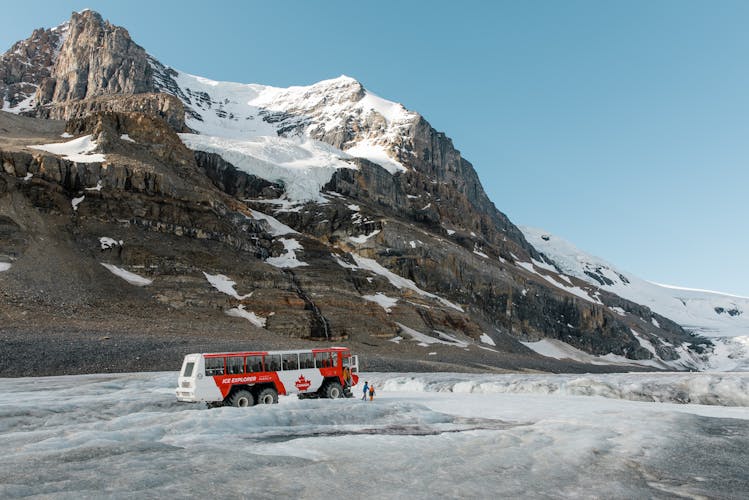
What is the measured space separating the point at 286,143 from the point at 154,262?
8813 centimetres

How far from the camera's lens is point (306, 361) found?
2727 centimetres

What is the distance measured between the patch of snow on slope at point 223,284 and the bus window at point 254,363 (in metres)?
43.4

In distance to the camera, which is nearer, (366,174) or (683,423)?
(683,423)

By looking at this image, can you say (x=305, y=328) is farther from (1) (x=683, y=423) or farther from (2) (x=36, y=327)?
(1) (x=683, y=423)

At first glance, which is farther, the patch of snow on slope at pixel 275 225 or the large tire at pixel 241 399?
the patch of snow on slope at pixel 275 225

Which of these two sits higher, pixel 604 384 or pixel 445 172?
pixel 445 172

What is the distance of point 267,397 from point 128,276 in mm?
45010

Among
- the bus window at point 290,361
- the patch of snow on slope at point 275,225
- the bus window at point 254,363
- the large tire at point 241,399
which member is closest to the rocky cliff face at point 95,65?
the patch of snow on slope at point 275,225

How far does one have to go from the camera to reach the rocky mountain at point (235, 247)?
58.1m

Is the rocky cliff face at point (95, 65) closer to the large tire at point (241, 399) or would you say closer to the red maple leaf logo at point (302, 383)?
the red maple leaf logo at point (302, 383)

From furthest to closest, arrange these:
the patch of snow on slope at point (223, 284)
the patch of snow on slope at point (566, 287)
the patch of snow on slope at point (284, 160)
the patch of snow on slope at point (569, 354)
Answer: the patch of snow on slope at point (566, 287)
the patch of snow on slope at point (284, 160)
the patch of snow on slope at point (569, 354)
the patch of snow on slope at point (223, 284)

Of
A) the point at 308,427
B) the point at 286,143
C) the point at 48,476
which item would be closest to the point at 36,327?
the point at 308,427

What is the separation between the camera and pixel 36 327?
4562cm

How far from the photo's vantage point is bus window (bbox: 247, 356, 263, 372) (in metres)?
25.0
